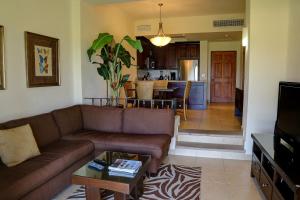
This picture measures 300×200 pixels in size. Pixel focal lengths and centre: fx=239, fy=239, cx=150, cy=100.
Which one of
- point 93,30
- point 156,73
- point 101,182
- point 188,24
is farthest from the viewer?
point 156,73

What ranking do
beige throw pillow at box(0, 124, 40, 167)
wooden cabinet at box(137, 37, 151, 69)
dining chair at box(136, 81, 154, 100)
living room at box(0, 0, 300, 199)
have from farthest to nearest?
wooden cabinet at box(137, 37, 151, 69) → dining chair at box(136, 81, 154, 100) → living room at box(0, 0, 300, 199) → beige throw pillow at box(0, 124, 40, 167)

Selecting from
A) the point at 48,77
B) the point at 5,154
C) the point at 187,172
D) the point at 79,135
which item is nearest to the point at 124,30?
the point at 48,77

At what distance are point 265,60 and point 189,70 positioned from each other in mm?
5386

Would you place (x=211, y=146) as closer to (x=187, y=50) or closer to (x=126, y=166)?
(x=126, y=166)

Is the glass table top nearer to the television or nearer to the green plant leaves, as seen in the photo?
the television

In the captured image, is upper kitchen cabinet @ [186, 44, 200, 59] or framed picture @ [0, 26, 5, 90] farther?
upper kitchen cabinet @ [186, 44, 200, 59]

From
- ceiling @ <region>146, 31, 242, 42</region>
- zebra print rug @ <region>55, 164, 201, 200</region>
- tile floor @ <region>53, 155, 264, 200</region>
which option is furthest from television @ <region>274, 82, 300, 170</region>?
ceiling @ <region>146, 31, 242, 42</region>

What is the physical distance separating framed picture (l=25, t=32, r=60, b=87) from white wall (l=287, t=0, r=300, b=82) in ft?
11.8

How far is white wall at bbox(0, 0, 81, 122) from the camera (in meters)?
3.01

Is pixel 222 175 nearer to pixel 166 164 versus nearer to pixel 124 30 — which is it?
pixel 166 164

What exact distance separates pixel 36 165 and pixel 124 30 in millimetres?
4821

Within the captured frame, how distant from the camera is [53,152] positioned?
8.94ft

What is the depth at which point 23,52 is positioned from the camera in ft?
10.6

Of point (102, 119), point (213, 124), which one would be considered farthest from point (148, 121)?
point (213, 124)
